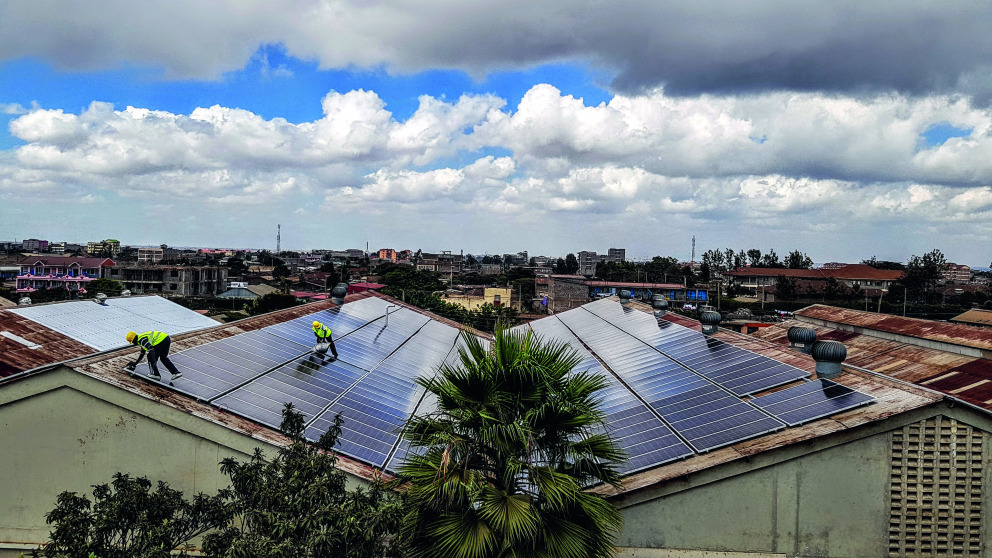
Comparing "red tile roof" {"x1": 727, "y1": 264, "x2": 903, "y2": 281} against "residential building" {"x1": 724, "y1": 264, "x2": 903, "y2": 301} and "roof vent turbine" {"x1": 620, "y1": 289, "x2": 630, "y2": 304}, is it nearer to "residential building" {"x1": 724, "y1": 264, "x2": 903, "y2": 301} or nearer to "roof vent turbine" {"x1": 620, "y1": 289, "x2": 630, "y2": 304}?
"residential building" {"x1": 724, "y1": 264, "x2": 903, "y2": 301}

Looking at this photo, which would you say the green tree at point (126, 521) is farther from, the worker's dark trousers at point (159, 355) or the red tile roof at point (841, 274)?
the red tile roof at point (841, 274)

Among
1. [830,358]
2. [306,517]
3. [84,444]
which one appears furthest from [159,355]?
[830,358]

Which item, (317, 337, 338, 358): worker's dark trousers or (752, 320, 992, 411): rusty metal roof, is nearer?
(317, 337, 338, 358): worker's dark trousers

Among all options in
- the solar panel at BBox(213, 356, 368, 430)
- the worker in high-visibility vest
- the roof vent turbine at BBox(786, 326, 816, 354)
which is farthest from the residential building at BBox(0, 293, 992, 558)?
the roof vent turbine at BBox(786, 326, 816, 354)

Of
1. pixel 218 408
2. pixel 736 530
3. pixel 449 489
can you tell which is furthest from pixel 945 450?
pixel 218 408

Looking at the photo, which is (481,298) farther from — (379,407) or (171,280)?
(379,407)

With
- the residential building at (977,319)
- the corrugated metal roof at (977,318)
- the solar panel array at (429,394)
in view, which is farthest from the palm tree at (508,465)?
the corrugated metal roof at (977,318)
